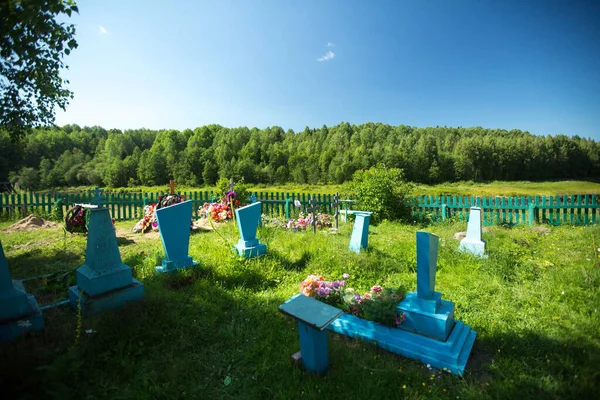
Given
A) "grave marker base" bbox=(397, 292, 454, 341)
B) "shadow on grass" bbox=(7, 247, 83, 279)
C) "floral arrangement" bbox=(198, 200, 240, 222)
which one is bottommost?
"shadow on grass" bbox=(7, 247, 83, 279)

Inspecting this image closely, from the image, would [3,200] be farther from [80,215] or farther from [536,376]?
[536,376]

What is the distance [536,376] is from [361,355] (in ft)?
4.82

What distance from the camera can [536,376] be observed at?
2.37m

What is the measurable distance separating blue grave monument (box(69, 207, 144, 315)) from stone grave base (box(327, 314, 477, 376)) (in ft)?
8.40

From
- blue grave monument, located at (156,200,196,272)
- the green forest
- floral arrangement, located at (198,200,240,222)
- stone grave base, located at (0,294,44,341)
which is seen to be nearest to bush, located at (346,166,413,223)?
floral arrangement, located at (198,200,240,222)

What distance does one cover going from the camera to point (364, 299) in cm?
338

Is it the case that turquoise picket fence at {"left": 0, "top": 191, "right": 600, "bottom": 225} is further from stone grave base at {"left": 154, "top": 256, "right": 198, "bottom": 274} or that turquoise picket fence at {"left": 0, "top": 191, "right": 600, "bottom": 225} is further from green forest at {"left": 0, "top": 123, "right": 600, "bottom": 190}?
green forest at {"left": 0, "top": 123, "right": 600, "bottom": 190}

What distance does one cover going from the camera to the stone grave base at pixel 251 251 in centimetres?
517

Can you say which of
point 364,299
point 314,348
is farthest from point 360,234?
point 314,348

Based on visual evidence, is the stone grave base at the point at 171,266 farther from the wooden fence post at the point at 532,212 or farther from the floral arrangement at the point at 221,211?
the wooden fence post at the point at 532,212

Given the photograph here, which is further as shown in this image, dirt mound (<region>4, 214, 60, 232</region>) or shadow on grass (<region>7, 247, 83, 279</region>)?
dirt mound (<region>4, 214, 60, 232</region>)

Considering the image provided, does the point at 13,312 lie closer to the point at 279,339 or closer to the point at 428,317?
the point at 279,339

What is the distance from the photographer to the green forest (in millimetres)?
44594

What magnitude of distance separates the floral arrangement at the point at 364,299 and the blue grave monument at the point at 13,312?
2.89 meters
